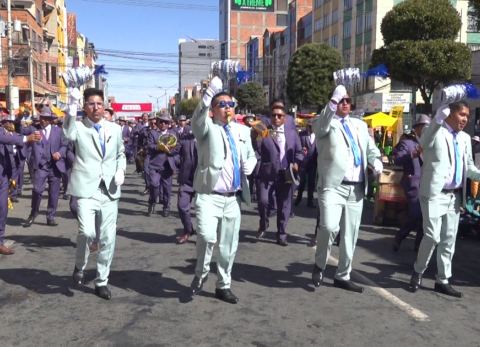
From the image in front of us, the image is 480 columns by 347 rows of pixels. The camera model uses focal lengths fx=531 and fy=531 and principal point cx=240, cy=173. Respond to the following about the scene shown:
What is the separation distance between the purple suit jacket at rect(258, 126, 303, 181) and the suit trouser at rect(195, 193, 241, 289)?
2952 millimetres

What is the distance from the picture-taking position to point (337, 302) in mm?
5098

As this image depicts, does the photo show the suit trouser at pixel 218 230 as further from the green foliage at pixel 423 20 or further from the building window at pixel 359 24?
the building window at pixel 359 24

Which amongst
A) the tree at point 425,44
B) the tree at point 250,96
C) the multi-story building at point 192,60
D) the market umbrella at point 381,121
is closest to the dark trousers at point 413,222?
the market umbrella at point 381,121

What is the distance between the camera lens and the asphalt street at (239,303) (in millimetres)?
4227

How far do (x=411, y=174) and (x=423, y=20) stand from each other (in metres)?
19.3

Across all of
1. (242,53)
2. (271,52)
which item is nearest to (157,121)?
(271,52)

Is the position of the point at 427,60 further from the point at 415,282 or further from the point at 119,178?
the point at 119,178

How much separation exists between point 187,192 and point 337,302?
11.8ft

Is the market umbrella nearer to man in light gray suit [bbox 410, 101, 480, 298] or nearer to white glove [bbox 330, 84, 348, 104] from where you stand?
man in light gray suit [bbox 410, 101, 480, 298]

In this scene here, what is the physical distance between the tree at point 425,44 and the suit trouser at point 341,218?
20.8m

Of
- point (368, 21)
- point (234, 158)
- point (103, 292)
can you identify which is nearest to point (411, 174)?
point (234, 158)

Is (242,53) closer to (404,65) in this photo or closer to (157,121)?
(404,65)

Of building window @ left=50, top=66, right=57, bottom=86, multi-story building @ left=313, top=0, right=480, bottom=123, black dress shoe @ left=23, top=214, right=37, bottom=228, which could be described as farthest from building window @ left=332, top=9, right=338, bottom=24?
black dress shoe @ left=23, top=214, right=37, bottom=228

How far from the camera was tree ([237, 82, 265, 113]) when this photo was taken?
62531 mm
